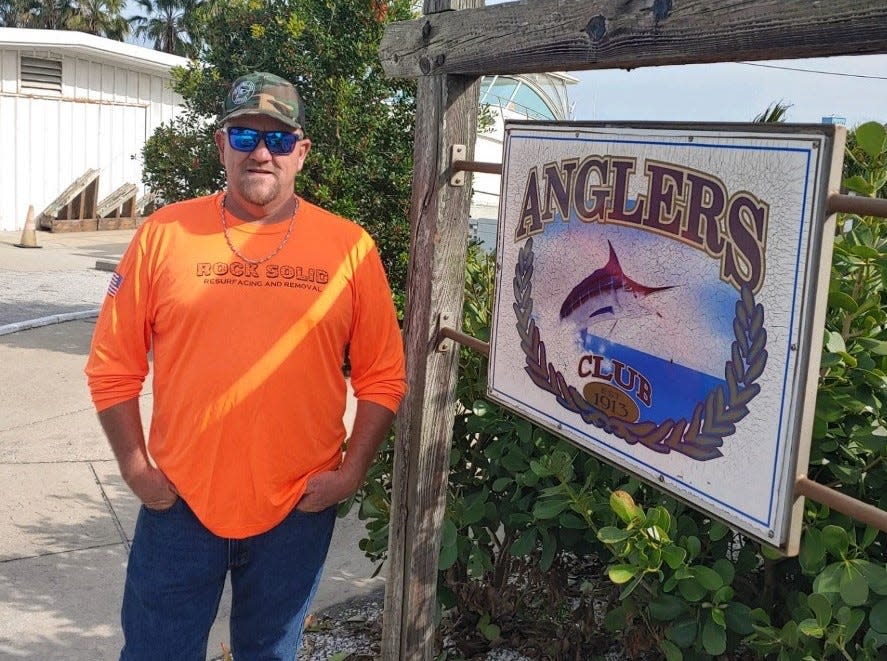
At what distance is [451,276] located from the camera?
2955 mm

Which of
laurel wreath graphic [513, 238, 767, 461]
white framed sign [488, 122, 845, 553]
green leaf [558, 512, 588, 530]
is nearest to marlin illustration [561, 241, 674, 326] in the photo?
white framed sign [488, 122, 845, 553]

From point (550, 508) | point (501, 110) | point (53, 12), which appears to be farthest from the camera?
point (53, 12)

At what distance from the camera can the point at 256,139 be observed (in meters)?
2.62

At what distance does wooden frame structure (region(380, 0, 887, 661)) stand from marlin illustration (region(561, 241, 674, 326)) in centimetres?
47

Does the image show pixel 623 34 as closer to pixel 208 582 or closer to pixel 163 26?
pixel 208 582

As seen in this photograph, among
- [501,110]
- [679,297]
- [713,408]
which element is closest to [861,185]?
[679,297]

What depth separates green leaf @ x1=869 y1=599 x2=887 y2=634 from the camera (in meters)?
1.90

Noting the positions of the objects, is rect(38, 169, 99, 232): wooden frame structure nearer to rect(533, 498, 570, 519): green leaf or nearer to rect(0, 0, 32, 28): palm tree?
rect(533, 498, 570, 519): green leaf

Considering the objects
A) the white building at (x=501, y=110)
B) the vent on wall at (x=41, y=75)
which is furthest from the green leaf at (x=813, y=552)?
the vent on wall at (x=41, y=75)

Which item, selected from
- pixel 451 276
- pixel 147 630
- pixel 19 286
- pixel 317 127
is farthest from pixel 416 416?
pixel 19 286

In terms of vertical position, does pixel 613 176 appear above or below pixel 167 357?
above

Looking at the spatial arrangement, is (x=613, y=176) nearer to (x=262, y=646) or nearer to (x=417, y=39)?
(x=417, y=39)

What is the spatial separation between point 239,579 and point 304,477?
34 centimetres

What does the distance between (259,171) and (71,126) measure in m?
18.1
